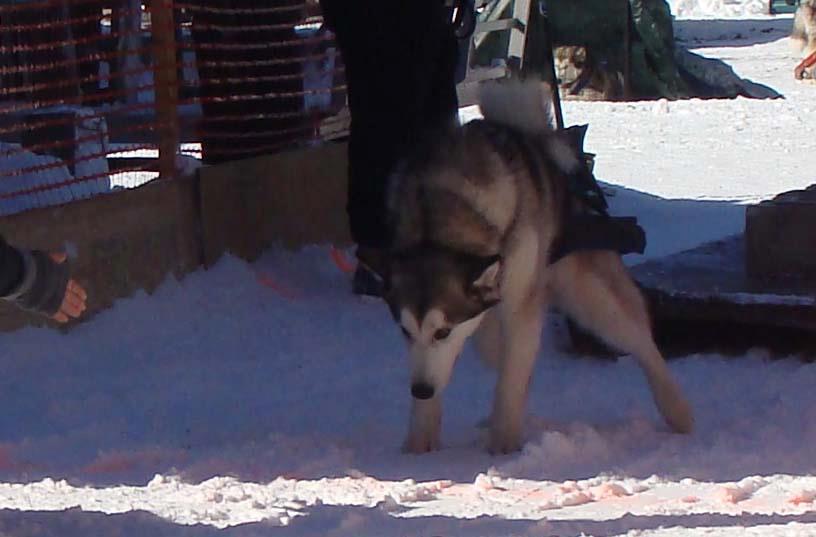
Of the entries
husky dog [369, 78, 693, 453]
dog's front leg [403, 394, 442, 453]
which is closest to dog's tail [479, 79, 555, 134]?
husky dog [369, 78, 693, 453]

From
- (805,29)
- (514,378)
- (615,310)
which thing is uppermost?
(615,310)

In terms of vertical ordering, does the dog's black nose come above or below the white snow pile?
above

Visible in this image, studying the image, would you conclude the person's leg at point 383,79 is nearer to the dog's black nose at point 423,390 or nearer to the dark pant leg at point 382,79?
the dark pant leg at point 382,79

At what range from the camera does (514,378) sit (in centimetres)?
458

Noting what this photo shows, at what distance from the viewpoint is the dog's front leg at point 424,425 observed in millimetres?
4582

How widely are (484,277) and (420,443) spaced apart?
0.62 meters

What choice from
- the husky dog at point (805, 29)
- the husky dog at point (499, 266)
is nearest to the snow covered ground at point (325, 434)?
the husky dog at point (499, 266)

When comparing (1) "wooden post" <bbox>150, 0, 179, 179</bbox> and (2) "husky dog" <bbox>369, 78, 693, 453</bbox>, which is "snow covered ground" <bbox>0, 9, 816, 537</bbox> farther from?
(1) "wooden post" <bbox>150, 0, 179, 179</bbox>

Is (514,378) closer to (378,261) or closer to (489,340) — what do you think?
(489,340)

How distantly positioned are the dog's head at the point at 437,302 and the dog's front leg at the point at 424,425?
0.76ft

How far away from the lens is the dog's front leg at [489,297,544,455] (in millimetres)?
4566

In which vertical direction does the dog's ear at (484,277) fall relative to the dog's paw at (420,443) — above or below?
above

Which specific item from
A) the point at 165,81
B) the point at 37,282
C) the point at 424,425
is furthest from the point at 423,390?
the point at 165,81

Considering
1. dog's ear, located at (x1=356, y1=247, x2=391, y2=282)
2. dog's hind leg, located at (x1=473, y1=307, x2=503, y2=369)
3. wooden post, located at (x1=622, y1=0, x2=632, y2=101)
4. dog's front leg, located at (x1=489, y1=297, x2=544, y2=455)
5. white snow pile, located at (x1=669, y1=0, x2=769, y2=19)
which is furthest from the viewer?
white snow pile, located at (x1=669, y1=0, x2=769, y2=19)
